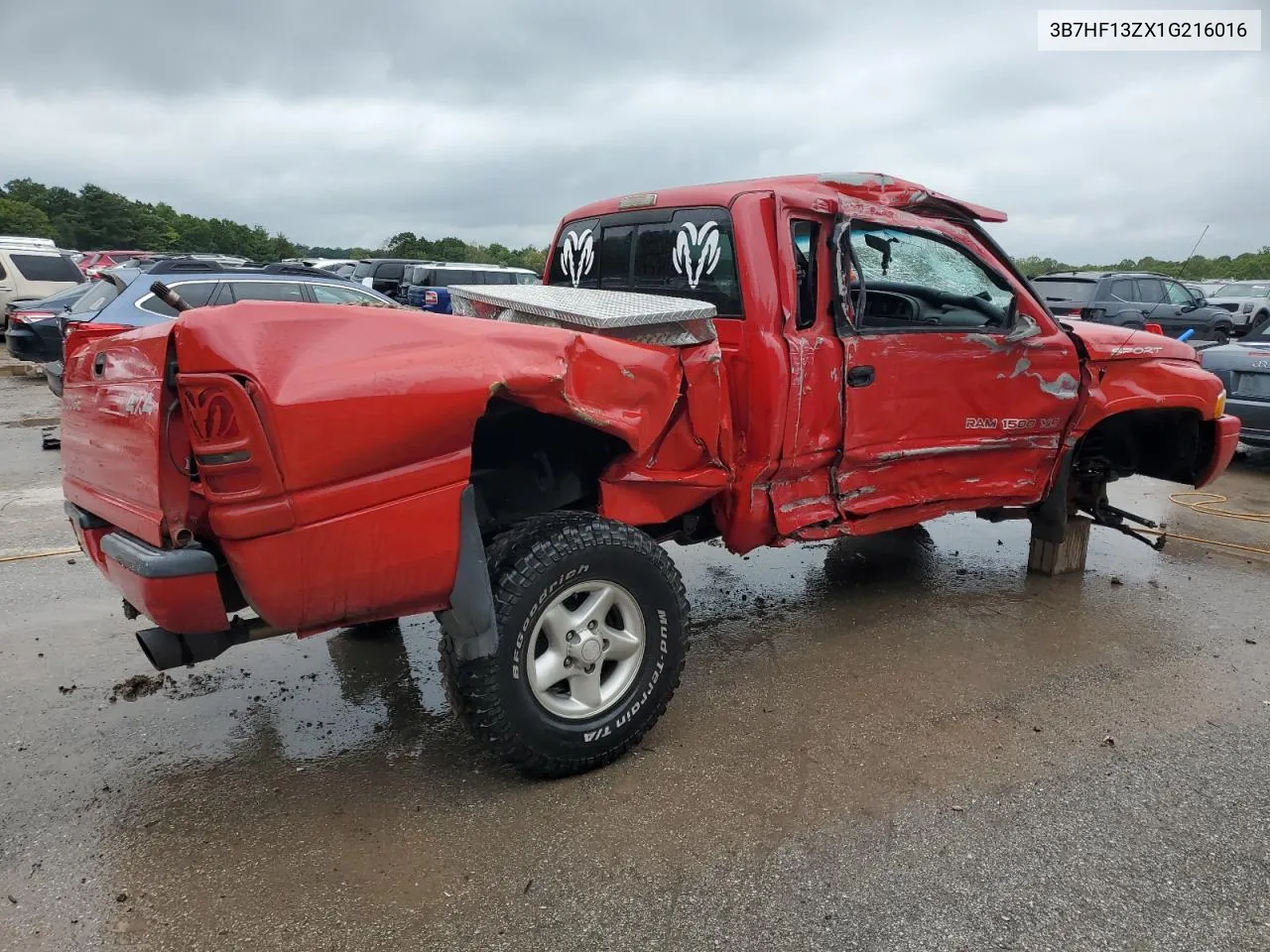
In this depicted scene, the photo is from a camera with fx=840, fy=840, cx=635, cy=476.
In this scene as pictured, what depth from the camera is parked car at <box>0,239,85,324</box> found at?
16781 millimetres

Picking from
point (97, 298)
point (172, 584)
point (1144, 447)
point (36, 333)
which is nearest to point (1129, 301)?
point (1144, 447)

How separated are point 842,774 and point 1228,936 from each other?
1.12 m

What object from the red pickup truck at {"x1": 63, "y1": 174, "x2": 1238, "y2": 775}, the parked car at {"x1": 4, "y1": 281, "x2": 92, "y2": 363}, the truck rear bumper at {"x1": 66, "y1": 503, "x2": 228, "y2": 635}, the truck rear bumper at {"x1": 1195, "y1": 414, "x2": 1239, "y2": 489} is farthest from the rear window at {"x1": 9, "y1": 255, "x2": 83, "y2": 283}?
the truck rear bumper at {"x1": 1195, "y1": 414, "x2": 1239, "y2": 489}

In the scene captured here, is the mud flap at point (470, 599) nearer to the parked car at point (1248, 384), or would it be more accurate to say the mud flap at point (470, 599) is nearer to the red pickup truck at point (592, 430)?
the red pickup truck at point (592, 430)

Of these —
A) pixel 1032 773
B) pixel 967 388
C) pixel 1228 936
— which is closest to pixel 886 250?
pixel 967 388

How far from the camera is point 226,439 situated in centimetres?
213

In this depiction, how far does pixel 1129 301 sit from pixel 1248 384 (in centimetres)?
633

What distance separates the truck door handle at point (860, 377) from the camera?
360cm

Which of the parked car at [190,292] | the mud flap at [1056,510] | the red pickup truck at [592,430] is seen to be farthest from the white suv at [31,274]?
the mud flap at [1056,510]

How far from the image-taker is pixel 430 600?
2539 mm

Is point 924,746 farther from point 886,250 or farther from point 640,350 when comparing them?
point 886,250

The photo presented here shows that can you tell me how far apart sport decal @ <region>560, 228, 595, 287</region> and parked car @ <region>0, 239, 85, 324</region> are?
16.4m

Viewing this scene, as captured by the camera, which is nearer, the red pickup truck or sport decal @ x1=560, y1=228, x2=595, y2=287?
the red pickup truck

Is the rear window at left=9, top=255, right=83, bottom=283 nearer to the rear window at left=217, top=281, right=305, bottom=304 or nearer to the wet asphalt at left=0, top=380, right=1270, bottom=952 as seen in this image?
the rear window at left=217, top=281, right=305, bottom=304
